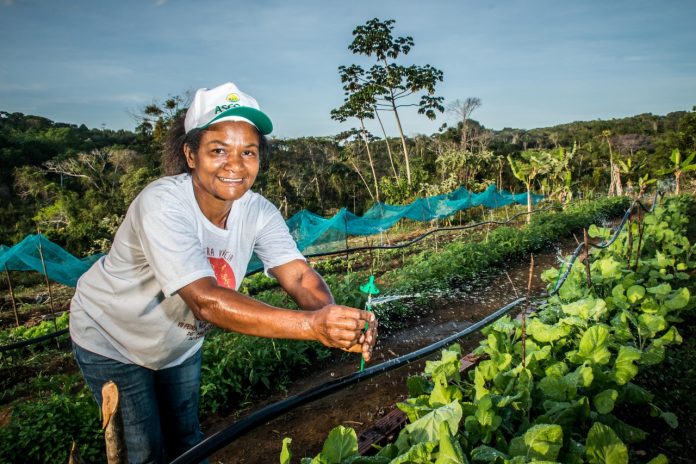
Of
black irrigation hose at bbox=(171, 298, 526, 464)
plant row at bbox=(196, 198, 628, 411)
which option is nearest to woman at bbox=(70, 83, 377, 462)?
black irrigation hose at bbox=(171, 298, 526, 464)

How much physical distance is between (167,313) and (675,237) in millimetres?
6305

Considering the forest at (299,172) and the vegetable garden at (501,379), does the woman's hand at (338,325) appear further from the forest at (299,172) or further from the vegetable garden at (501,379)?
the forest at (299,172)

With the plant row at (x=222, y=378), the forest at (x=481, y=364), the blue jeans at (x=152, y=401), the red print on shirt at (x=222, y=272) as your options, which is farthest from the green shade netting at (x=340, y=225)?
the red print on shirt at (x=222, y=272)

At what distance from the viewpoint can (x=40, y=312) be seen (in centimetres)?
912

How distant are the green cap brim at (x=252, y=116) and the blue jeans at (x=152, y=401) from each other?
0.95 m

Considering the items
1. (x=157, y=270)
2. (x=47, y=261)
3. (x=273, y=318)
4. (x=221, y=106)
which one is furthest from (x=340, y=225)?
(x=273, y=318)

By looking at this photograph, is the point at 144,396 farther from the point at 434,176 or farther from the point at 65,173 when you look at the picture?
the point at 65,173

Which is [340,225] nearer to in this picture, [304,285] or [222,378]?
[222,378]

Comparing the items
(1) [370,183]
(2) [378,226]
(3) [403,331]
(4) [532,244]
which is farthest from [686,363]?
(1) [370,183]

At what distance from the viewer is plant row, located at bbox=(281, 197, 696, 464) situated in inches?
46.2

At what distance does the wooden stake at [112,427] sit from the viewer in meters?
0.92

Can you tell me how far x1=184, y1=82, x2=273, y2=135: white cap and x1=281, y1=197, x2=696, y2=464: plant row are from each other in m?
1.05

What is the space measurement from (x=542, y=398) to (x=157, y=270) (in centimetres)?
163

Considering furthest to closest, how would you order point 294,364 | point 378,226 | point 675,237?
point 378,226
point 675,237
point 294,364
